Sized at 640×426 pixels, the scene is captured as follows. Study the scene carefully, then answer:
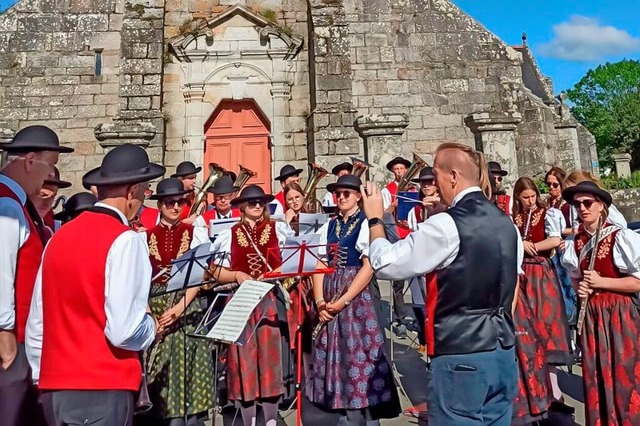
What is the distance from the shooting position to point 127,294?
224 cm

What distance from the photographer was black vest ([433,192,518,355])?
241 centimetres

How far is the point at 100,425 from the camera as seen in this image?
2.21 m

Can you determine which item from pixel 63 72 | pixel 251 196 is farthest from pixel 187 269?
pixel 63 72

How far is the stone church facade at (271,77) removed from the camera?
10.9 meters

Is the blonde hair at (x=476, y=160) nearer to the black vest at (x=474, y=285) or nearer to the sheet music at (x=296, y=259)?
the black vest at (x=474, y=285)

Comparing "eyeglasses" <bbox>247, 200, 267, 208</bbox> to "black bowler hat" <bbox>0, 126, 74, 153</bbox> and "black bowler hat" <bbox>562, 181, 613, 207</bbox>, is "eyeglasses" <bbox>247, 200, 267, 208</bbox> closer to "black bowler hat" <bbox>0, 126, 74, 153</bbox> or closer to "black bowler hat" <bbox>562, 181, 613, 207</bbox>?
"black bowler hat" <bbox>0, 126, 74, 153</bbox>

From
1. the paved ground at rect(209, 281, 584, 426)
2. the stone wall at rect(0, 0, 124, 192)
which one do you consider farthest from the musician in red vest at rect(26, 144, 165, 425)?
the stone wall at rect(0, 0, 124, 192)

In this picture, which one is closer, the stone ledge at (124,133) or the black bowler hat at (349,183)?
the black bowler hat at (349,183)

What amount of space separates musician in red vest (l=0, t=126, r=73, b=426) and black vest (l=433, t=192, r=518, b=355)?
2125mm

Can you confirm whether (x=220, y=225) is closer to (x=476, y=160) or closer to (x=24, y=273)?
(x=24, y=273)

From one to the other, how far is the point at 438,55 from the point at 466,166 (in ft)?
32.0

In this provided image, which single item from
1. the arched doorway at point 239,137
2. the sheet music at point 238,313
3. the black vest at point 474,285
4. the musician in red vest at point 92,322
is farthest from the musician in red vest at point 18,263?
the arched doorway at point 239,137

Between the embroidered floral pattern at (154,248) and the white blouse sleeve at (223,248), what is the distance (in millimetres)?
444

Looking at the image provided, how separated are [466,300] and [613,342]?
5.83 ft
